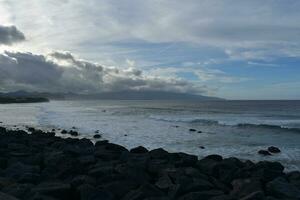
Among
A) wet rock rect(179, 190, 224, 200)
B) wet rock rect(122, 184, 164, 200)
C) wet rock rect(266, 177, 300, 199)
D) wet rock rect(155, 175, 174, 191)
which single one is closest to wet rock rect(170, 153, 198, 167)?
wet rock rect(155, 175, 174, 191)

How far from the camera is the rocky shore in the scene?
1094 cm

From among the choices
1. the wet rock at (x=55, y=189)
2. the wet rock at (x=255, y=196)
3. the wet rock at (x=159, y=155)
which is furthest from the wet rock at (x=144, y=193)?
the wet rock at (x=159, y=155)

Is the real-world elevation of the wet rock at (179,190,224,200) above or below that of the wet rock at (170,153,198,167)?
below

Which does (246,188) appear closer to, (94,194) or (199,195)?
(199,195)

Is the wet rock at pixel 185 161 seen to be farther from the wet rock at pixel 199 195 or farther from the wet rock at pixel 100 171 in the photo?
the wet rock at pixel 199 195

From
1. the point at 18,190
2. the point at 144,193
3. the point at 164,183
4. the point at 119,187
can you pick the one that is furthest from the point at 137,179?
the point at 18,190

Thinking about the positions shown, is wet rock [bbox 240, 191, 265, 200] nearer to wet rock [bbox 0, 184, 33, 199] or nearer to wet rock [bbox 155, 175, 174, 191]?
wet rock [bbox 155, 175, 174, 191]

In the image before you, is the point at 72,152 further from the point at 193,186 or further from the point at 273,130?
the point at 273,130

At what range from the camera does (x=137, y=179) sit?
1270 cm

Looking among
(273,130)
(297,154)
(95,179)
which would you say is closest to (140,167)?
(95,179)

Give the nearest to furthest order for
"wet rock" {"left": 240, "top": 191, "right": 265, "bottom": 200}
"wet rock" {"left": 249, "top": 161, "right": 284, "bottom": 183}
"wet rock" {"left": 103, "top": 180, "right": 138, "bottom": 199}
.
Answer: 1. "wet rock" {"left": 240, "top": 191, "right": 265, "bottom": 200}
2. "wet rock" {"left": 103, "top": 180, "right": 138, "bottom": 199}
3. "wet rock" {"left": 249, "top": 161, "right": 284, "bottom": 183}

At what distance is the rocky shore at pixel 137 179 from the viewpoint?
431 inches

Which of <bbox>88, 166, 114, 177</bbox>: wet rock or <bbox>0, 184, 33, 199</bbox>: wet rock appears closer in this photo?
<bbox>0, 184, 33, 199</bbox>: wet rock

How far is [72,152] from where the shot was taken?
718 inches
